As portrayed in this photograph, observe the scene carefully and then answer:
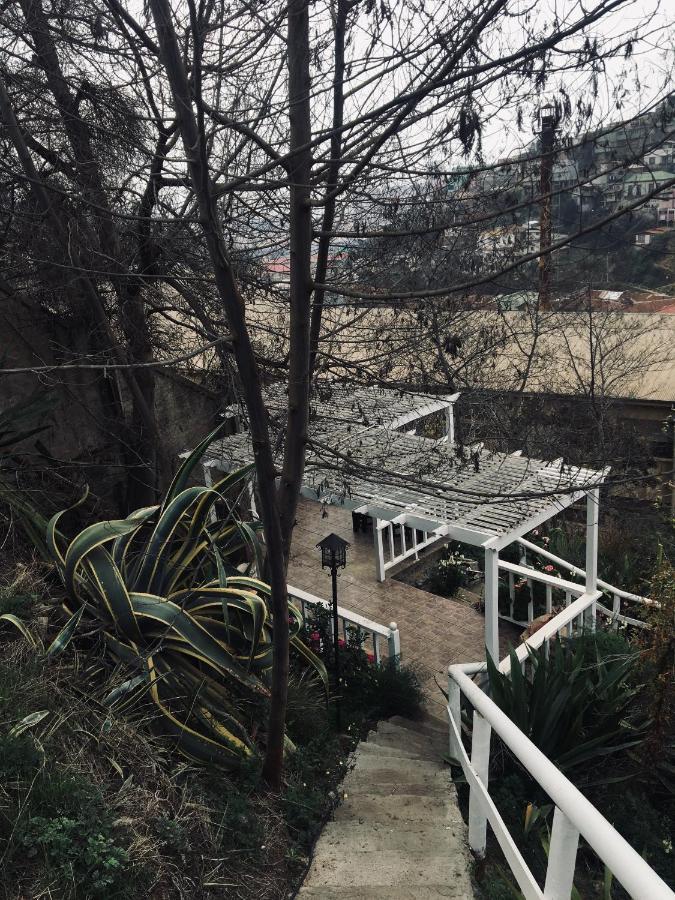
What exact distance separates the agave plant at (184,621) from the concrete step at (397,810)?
1.86ft

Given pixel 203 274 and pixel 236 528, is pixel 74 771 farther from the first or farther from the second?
pixel 203 274

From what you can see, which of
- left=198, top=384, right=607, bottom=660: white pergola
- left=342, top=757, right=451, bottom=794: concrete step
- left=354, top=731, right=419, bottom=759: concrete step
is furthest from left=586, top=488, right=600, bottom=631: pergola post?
left=342, top=757, right=451, bottom=794: concrete step

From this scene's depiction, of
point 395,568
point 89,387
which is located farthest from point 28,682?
point 395,568

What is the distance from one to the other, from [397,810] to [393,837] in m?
0.27

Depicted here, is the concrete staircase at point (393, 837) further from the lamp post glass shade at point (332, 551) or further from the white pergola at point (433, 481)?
the white pergola at point (433, 481)

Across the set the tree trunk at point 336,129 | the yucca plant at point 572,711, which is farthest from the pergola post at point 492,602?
the tree trunk at point 336,129

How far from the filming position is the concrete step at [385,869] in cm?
279

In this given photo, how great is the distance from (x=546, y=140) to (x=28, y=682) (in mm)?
3177

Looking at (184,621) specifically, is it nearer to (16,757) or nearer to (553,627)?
(16,757)

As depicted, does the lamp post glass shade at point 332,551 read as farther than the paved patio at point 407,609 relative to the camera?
No

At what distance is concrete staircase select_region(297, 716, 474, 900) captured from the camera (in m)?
2.76

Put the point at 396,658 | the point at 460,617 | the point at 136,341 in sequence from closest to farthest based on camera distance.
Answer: the point at 396,658
the point at 136,341
the point at 460,617

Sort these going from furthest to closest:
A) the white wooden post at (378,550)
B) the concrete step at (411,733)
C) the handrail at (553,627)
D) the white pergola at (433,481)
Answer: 1. the white wooden post at (378,550)
2. the handrail at (553,627)
3. the white pergola at (433,481)
4. the concrete step at (411,733)

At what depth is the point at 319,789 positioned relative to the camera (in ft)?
12.0
